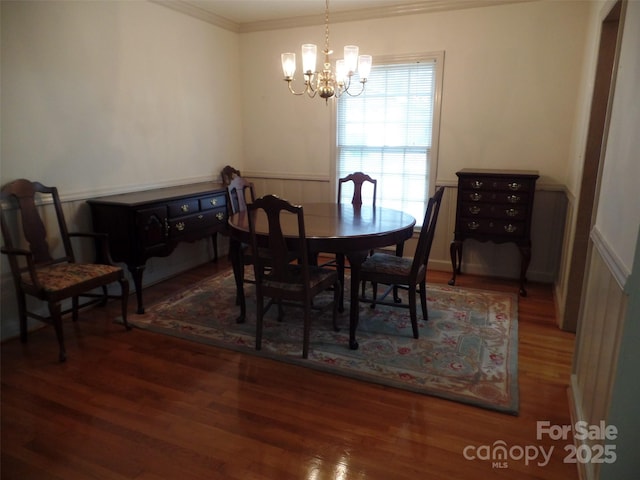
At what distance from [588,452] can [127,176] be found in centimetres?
362

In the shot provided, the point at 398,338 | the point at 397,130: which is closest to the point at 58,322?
the point at 398,338

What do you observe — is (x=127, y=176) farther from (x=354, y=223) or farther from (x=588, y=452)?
(x=588, y=452)

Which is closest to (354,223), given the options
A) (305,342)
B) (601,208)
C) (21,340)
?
(305,342)

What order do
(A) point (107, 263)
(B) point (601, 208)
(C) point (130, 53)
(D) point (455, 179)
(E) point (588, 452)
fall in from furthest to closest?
1. (D) point (455, 179)
2. (C) point (130, 53)
3. (A) point (107, 263)
4. (B) point (601, 208)
5. (E) point (588, 452)

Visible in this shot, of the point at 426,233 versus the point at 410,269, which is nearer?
the point at 426,233

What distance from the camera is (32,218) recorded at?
2896 millimetres

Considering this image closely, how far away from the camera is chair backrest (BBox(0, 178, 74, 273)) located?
2.79 m

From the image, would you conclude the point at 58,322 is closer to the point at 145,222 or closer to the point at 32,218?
the point at 32,218

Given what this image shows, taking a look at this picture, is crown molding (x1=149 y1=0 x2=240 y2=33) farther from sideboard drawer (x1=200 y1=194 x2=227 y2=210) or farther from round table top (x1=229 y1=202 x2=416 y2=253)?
round table top (x1=229 y1=202 x2=416 y2=253)

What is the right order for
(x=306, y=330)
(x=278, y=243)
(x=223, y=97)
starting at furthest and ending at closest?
(x=223, y=97) → (x=306, y=330) → (x=278, y=243)

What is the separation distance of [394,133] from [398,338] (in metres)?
2.30

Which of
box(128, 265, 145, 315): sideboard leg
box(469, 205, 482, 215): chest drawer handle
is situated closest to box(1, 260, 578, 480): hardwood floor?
box(128, 265, 145, 315): sideboard leg

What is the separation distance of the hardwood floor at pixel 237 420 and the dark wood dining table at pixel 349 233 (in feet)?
1.90

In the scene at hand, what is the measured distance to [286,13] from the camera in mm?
4352
